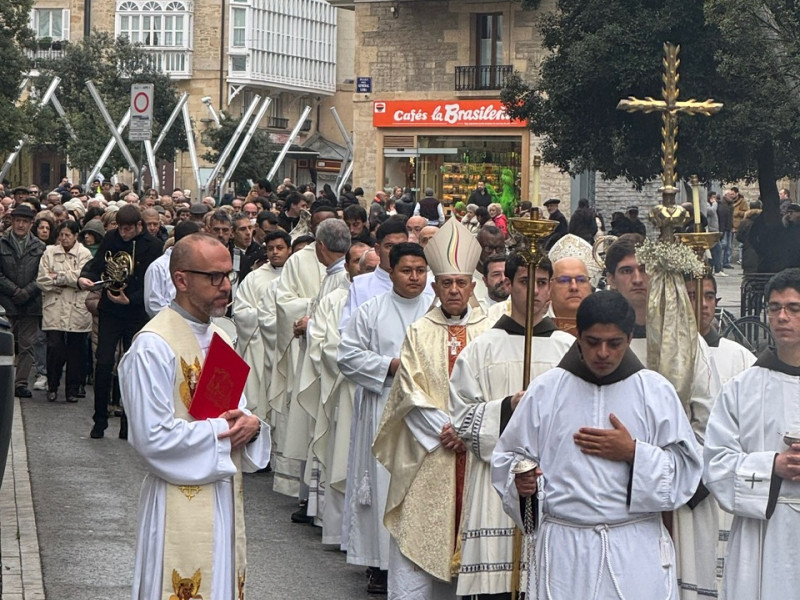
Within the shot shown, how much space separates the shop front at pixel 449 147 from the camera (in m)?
47.3

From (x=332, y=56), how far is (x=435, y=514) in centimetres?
6630

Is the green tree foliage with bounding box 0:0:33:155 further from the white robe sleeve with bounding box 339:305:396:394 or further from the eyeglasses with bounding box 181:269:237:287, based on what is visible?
the eyeglasses with bounding box 181:269:237:287

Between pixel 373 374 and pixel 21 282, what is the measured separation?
25.7 ft

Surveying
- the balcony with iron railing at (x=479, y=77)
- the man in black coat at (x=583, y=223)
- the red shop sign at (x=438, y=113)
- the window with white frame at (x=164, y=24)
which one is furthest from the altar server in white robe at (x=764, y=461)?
the window with white frame at (x=164, y=24)

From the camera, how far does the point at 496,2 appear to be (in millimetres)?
47344

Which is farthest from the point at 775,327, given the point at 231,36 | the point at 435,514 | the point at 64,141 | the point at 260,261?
the point at 231,36

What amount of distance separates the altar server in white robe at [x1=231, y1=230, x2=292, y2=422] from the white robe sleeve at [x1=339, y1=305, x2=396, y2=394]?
3.74 m

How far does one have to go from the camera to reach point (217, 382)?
5.89m

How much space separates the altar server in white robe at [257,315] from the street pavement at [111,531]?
76cm

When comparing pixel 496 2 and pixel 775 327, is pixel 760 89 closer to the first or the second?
pixel 775 327

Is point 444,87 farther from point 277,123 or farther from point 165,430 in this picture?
point 165,430

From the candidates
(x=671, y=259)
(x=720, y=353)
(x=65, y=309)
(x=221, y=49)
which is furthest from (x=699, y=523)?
(x=221, y=49)

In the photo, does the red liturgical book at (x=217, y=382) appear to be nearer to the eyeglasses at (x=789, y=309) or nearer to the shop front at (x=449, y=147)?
the eyeglasses at (x=789, y=309)

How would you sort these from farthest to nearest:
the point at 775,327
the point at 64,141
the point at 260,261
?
the point at 64,141 < the point at 260,261 < the point at 775,327
